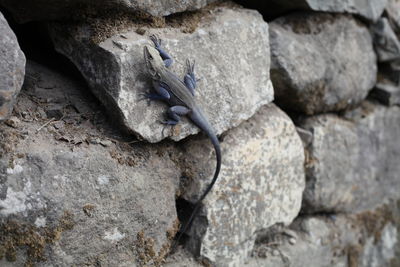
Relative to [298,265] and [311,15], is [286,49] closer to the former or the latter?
[311,15]

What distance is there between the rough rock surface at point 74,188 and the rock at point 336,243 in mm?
1053

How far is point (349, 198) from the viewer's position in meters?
4.43

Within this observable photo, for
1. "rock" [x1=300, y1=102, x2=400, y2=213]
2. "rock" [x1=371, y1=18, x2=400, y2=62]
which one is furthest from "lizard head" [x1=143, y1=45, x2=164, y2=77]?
"rock" [x1=371, y1=18, x2=400, y2=62]

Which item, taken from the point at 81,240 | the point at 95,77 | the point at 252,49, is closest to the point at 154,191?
the point at 81,240

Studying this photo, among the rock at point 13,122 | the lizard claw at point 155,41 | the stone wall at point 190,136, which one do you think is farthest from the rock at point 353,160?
the rock at point 13,122

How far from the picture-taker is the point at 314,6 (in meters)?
3.84

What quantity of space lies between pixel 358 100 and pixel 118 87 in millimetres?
2693

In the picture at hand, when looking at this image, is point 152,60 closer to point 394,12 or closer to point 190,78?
point 190,78

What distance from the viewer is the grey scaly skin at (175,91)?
280cm

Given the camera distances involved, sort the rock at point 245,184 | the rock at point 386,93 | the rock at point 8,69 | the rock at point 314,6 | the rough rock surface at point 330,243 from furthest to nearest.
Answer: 1. the rock at point 386,93
2. the rock at point 314,6
3. the rough rock surface at point 330,243
4. the rock at point 245,184
5. the rock at point 8,69

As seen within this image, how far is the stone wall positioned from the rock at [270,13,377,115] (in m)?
0.01

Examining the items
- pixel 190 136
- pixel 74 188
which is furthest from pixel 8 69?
pixel 190 136

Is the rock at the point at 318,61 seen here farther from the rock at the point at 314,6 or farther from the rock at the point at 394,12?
the rock at the point at 394,12

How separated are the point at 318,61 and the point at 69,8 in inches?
85.7
